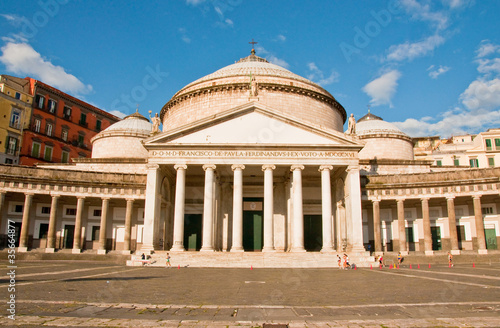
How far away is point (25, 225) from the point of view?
34.3 m

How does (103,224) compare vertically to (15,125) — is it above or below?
below

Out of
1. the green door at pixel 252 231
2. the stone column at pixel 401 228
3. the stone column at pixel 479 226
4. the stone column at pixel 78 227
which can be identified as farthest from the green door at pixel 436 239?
the stone column at pixel 78 227

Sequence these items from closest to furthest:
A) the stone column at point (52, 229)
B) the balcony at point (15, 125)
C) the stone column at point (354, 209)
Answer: the stone column at point (354, 209)
the stone column at point (52, 229)
the balcony at point (15, 125)

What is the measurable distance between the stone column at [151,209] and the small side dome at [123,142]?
1704 cm

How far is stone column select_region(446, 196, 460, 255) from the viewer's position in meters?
34.2

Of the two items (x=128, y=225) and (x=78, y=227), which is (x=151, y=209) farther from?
(x=78, y=227)

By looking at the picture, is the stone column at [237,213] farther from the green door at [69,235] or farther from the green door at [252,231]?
the green door at [69,235]

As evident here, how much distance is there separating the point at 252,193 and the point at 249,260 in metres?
11.1

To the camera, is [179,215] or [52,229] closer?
[179,215]

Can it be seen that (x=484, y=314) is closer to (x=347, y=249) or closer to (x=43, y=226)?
(x=347, y=249)

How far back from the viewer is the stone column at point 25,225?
33.8m

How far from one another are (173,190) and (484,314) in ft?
110

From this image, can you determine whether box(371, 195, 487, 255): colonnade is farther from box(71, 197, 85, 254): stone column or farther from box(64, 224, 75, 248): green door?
box(64, 224, 75, 248): green door

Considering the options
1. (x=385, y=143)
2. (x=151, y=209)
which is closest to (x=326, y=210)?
(x=151, y=209)
